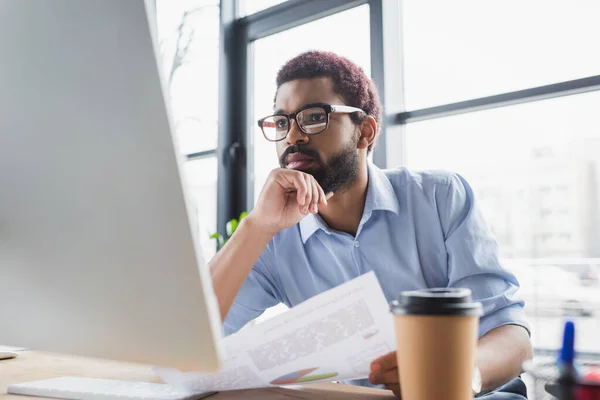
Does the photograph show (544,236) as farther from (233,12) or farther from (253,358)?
(233,12)

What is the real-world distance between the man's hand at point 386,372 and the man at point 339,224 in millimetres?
385

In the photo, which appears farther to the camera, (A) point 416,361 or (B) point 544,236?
(B) point 544,236

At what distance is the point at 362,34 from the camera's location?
9.09 ft

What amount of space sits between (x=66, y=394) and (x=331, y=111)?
3.39ft

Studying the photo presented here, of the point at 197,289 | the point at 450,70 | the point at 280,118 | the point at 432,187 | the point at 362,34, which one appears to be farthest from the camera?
the point at 362,34

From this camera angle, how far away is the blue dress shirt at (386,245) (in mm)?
1317

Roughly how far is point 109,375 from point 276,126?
85cm

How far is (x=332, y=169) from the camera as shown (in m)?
1.51

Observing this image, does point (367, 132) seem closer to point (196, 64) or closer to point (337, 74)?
point (337, 74)

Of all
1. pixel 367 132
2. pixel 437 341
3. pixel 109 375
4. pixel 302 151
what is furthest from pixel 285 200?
pixel 437 341

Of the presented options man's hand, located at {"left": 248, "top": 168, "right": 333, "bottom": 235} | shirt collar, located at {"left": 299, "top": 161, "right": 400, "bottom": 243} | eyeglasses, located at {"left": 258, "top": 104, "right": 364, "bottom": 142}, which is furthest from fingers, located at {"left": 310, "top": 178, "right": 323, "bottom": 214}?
eyeglasses, located at {"left": 258, "top": 104, "right": 364, "bottom": 142}

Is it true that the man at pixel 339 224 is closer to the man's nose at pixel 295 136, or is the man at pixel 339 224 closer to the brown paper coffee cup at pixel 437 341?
the man's nose at pixel 295 136

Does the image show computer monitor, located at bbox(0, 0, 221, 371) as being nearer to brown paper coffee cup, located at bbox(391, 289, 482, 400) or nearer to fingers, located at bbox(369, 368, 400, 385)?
brown paper coffee cup, located at bbox(391, 289, 482, 400)

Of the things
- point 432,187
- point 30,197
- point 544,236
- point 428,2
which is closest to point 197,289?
point 30,197
